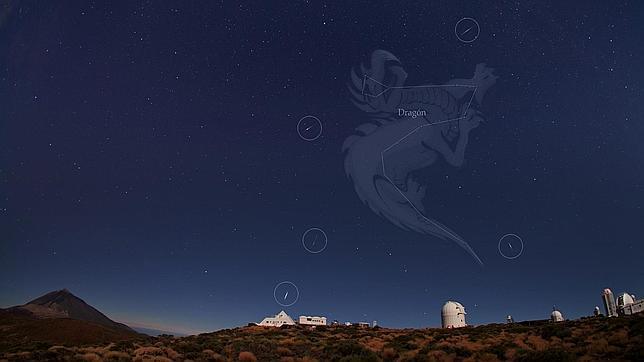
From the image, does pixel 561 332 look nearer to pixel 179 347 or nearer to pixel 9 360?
pixel 179 347

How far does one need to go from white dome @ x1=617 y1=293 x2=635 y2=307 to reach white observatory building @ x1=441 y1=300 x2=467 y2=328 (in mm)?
20778

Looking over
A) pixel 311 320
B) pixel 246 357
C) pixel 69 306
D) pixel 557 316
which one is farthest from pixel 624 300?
pixel 69 306

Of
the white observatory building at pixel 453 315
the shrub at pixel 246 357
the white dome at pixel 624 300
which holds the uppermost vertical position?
the white dome at pixel 624 300

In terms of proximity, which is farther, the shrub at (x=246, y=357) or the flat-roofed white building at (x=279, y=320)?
the flat-roofed white building at (x=279, y=320)

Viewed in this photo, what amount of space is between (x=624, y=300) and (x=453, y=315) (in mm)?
22819

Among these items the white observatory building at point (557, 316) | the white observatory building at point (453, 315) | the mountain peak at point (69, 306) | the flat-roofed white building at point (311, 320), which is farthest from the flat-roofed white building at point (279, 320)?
the mountain peak at point (69, 306)

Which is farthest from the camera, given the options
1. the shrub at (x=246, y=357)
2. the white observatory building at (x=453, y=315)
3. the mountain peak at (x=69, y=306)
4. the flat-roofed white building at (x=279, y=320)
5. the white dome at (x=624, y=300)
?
the mountain peak at (x=69, y=306)

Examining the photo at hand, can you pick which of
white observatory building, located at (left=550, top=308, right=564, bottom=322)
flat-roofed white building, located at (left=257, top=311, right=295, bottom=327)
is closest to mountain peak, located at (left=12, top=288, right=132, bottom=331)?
flat-roofed white building, located at (left=257, top=311, right=295, bottom=327)

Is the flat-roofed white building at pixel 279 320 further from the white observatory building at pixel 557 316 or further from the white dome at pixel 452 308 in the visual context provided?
the white observatory building at pixel 557 316

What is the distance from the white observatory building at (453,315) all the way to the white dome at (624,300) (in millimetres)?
20778

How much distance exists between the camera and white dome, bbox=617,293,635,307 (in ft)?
171

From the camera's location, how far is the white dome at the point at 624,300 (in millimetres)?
52031

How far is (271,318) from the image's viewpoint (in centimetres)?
6781

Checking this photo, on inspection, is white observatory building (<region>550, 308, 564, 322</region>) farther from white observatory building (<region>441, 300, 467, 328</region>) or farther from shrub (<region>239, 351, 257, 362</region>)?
shrub (<region>239, 351, 257, 362</region>)
